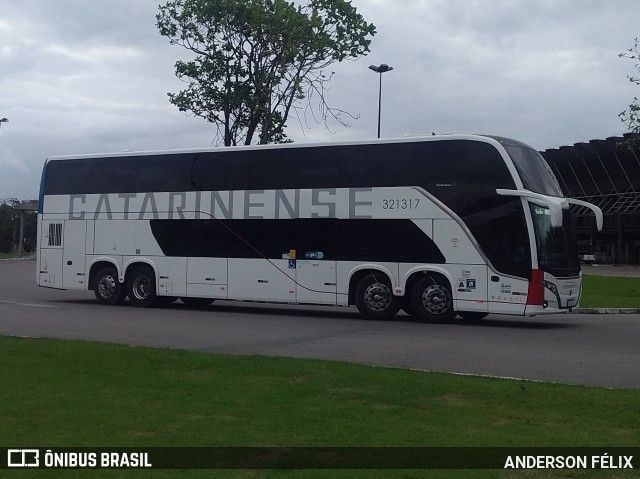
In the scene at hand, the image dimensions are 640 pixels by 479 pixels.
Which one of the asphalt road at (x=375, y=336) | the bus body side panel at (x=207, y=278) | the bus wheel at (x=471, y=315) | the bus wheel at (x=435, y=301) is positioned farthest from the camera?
the bus body side panel at (x=207, y=278)

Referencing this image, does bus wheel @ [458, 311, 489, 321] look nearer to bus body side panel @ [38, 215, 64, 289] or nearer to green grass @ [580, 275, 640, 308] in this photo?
green grass @ [580, 275, 640, 308]

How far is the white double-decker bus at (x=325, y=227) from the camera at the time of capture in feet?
59.5

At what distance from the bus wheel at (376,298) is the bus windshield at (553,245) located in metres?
3.35

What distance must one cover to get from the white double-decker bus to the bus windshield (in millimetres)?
29

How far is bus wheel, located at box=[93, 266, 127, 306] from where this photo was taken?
23.2 meters

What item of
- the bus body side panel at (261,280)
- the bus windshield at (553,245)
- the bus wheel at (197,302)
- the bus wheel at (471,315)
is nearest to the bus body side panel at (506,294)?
the bus windshield at (553,245)

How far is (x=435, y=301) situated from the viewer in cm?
1884

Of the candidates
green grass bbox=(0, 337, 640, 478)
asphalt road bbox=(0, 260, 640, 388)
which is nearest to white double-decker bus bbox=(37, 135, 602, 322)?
asphalt road bbox=(0, 260, 640, 388)

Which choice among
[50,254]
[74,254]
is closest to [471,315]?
[74,254]

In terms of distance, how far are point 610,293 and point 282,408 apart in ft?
77.2

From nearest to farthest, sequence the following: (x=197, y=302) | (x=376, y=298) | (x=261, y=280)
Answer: (x=376, y=298), (x=261, y=280), (x=197, y=302)

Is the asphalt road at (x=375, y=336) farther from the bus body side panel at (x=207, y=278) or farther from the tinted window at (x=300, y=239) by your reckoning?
the tinted window at (x=300, y=239)

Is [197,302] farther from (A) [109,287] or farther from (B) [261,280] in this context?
(B) [261,280]

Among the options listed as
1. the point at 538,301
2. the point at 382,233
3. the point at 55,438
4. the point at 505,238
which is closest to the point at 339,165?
the point at 382,233
